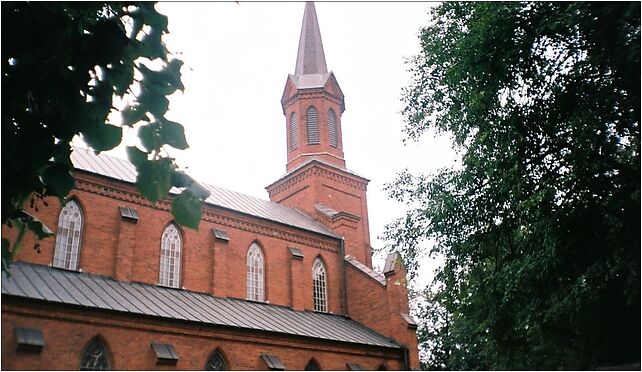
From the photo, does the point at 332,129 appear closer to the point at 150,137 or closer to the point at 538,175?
the point at 538,175

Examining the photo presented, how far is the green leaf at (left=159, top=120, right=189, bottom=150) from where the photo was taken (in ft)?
13.2

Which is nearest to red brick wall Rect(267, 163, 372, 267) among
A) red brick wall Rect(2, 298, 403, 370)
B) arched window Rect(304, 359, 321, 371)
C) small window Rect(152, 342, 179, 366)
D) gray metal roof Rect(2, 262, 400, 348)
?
gray metal roof Rect(2, 262, 400, 348)

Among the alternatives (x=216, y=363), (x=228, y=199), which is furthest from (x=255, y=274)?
(x=216, y=363)

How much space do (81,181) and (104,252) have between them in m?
2.44

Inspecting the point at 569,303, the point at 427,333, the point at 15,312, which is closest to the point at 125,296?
the point at 15,312

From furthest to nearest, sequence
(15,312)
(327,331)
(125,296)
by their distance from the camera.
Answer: (327,331), (125,296), (15,312)

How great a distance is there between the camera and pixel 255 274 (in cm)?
2416

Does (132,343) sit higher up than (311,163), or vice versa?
(311,163)

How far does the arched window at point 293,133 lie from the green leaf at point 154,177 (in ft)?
93.0

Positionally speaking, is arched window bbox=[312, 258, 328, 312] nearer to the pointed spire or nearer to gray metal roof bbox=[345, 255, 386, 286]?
gray metal roof bbox=[345, 255, 386, 286]

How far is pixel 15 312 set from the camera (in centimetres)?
1504

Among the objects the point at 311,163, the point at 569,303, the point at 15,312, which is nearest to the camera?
the point at 569,303

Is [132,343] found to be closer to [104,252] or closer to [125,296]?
[125,296]

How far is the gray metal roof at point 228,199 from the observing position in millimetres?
21364
